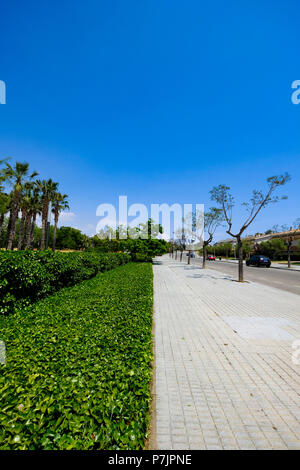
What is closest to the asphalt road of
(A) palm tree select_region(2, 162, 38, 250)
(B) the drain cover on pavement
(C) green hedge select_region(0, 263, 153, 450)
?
(B) the drain cover on pavement

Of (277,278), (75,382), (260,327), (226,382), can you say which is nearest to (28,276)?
(75,382)

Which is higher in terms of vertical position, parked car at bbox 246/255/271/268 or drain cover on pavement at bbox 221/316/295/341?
parked car at bbox 246/255/271/268

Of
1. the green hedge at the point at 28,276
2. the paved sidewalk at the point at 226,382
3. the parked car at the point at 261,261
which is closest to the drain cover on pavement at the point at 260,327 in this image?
the paved sidewalk at the point at 226,382

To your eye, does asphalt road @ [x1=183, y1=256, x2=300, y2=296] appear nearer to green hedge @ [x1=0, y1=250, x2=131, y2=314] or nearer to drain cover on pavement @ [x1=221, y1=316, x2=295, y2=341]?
drain cover on pavement @ [x1=221, y1=316, x2=295, y2=341]

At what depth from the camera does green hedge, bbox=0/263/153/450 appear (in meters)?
1.92

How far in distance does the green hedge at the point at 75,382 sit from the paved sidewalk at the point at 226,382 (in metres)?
0.37

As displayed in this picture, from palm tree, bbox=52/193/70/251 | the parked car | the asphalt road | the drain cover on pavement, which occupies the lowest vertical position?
the asphalt road

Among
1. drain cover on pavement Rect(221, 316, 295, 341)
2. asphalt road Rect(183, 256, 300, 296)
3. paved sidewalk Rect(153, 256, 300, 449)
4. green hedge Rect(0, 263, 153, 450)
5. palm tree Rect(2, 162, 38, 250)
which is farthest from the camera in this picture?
palm tree Rect(2, 162, 38, 250)

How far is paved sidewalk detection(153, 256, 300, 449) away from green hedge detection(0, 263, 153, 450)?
37cm

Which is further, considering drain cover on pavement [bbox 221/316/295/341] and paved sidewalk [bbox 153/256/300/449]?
drain cover on pavement [bbox 221/316/295/341]

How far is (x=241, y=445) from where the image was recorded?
2109 millimetres

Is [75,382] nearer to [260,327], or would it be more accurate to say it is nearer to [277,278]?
[260,327]
